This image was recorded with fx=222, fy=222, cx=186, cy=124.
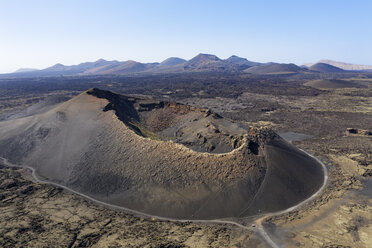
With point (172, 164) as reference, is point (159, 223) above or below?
below

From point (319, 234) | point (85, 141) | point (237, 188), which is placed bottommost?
point (319, 234)

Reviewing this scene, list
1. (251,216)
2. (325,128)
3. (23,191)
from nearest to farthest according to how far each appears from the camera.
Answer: (251,216) < (23,191) < (325,128)

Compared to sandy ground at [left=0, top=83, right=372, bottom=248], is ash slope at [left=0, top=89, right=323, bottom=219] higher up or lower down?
higher up

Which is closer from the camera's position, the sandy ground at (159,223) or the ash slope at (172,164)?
the sandy ground at (159,223)

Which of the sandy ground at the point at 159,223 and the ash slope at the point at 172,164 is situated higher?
the ash slope at the point at 172,164

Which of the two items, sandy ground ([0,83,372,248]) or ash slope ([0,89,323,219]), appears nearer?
sandy ground ([0,83,372,248])

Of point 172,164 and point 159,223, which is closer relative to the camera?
point 159,223

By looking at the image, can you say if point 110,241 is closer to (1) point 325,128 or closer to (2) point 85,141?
(2) point 85,141

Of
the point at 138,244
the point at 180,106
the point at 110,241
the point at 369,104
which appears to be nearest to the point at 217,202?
the point at 138,244
